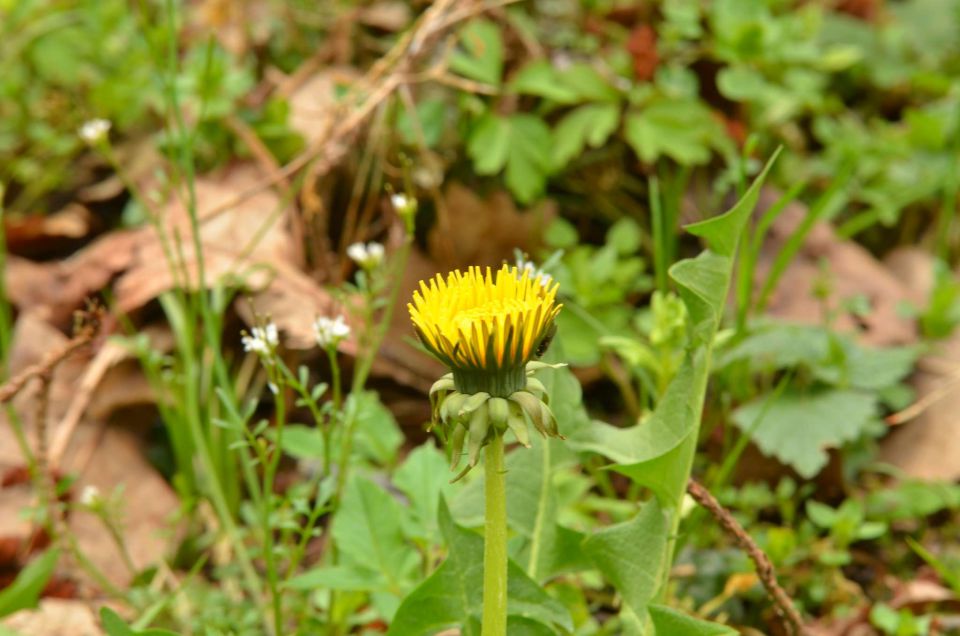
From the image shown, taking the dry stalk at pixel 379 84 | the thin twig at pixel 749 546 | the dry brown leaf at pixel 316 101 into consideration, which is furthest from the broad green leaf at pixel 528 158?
the thin twig at pixel 749 546

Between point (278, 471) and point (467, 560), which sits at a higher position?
point (467, 560)

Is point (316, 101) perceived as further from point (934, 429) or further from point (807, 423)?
point (934, 429)

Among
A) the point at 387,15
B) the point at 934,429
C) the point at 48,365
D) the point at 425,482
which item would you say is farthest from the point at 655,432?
the point at 387,15

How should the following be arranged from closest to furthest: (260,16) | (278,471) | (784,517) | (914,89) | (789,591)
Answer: (789,591), (784,517), (278,471), (914,89), (260,16)

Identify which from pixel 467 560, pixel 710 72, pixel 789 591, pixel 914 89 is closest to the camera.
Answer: pixel 467 560

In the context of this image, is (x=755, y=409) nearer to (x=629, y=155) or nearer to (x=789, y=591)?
(x=789, y=591)

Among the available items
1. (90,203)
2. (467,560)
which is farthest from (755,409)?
(90,203)

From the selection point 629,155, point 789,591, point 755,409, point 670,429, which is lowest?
point 789,591

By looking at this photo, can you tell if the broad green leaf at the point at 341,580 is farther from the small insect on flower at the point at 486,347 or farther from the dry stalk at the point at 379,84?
the dry stalk at the point at 379,84
